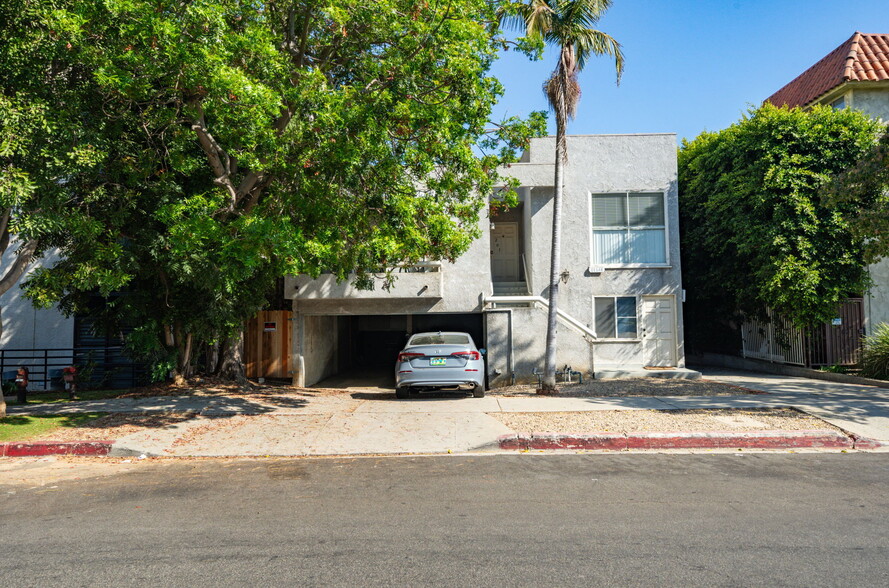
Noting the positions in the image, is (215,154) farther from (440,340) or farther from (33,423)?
(440,340)

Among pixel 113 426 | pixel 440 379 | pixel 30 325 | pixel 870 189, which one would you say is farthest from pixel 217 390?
pixel 870 189

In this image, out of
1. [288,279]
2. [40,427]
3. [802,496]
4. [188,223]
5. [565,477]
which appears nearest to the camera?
[802,496]

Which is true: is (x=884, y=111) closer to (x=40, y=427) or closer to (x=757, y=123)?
(x=757, y=123)

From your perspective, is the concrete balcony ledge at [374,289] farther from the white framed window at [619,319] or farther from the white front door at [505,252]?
the white front door at [505,252]

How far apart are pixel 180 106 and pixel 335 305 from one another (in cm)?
644

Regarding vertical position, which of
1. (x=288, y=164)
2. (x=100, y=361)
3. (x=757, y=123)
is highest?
(x=757, y=123)

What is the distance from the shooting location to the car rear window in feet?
39.5

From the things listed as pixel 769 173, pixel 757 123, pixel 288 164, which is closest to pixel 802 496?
pixel 288 164

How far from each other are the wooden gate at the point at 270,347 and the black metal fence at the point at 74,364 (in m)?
2.73

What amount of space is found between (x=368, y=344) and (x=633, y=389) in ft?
45.1

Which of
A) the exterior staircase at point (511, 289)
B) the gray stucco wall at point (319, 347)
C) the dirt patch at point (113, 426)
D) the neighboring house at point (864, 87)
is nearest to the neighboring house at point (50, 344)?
the gray stucco wall at point (319, 347)

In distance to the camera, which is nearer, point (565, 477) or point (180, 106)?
point (565, 477)

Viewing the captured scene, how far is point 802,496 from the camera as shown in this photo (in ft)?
18.0

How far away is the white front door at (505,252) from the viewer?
19422 millimetres
